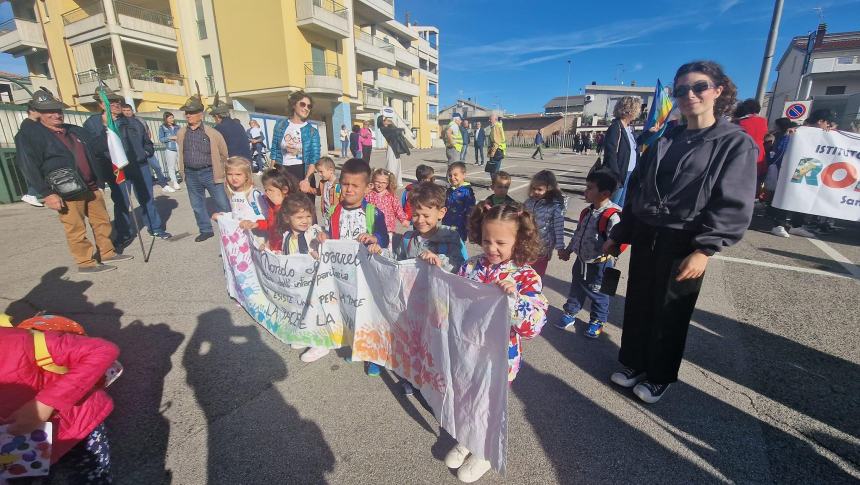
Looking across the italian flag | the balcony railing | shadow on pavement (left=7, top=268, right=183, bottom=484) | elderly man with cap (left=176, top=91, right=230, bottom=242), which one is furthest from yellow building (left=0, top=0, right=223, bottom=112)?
shadow on pavement (left=7, top=268, right=183, bottom=484)

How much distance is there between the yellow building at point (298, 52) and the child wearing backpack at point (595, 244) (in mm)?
23892

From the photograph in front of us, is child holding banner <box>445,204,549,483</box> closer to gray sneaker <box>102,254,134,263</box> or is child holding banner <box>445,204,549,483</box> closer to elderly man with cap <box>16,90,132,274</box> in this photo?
elderly man with cap <box>16,90,132,274</box>

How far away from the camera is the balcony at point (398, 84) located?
112ft

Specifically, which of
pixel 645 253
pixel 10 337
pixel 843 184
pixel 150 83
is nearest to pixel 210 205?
pixel 10 337

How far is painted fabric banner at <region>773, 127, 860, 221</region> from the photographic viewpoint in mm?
5559

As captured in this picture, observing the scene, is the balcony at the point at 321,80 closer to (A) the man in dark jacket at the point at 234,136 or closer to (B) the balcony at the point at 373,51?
(B) the balcony at the point at 373,51

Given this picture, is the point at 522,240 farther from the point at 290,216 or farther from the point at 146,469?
the point at 146,469

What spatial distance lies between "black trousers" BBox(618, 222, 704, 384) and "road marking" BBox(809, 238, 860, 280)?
422cm

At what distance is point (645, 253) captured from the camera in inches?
93.6

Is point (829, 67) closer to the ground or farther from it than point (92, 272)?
farther from it

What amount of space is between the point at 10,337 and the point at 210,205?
7894 mm

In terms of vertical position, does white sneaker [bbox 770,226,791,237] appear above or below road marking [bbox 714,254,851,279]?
above

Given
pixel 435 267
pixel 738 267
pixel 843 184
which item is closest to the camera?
pixel 435 267

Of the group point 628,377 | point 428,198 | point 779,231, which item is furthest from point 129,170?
point 779,231
